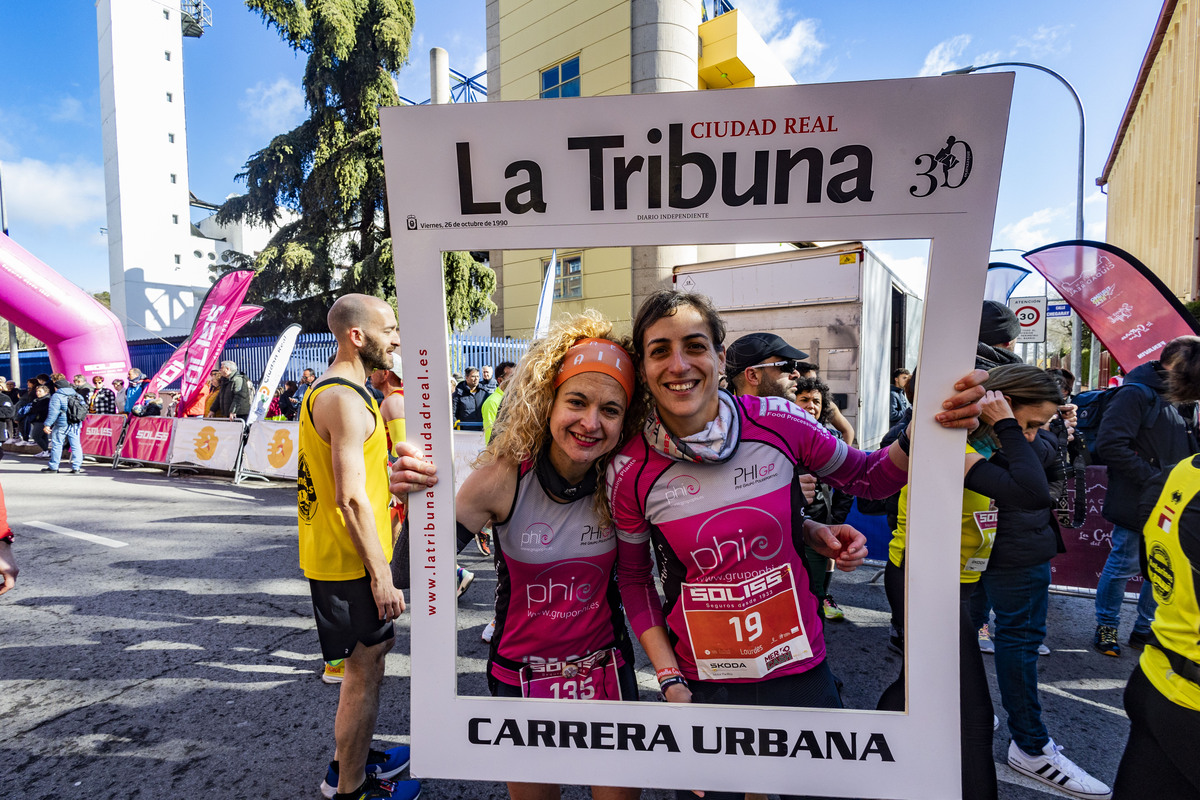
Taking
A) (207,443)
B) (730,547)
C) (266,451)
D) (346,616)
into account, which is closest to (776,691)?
(730,547)

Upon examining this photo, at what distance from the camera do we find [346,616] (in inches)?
85.3

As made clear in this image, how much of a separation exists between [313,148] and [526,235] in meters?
19.0

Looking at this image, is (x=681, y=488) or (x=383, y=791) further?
(x=383, y=791)

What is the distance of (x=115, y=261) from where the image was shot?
28.9 m

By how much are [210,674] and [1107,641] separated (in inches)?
223

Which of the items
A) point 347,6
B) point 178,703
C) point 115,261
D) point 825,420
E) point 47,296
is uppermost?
point 347,6

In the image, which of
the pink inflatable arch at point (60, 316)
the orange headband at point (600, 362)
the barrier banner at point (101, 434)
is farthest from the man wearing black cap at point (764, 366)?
the pink inflatable arch at point (60, 316)

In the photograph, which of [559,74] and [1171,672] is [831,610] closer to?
[1171,672]

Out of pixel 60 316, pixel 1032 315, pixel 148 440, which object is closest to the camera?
pixel 1032 315

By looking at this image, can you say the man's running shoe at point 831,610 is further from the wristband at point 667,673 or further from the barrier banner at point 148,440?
the barrier banner at point 148,440

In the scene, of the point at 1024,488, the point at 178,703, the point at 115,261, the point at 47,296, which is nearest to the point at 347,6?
the point at 47,296

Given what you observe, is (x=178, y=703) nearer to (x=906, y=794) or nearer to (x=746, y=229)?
(x=906, y=794)

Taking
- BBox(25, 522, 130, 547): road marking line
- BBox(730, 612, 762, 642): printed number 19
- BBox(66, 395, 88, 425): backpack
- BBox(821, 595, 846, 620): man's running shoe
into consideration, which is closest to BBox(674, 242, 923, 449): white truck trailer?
BBox(821, 595, 846, 620): man's running shoe

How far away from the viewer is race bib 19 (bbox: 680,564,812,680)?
4.85 ft
